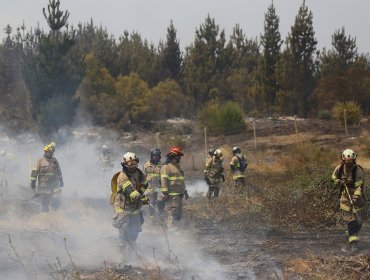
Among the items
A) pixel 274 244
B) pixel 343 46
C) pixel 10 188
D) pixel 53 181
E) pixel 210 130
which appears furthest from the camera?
pixel 343 46

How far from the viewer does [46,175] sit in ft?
41.5

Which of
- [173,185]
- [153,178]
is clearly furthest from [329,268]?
[153,178]

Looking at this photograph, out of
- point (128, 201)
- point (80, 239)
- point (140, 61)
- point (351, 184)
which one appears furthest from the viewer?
point (140, 61)

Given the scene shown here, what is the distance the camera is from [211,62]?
4419 centimetres

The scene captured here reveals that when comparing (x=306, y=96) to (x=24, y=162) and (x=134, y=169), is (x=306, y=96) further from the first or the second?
(x=134, y=169)

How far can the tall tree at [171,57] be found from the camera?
49.9m

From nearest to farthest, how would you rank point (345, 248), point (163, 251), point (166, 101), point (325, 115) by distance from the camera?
point (345, 248)
point (163, 251)
point (325, 115)
point (166, 101)

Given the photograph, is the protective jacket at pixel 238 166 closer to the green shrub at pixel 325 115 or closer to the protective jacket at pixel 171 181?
the protective jacket at pixel 171 181

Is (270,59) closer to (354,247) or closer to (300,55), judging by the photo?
(300,55)

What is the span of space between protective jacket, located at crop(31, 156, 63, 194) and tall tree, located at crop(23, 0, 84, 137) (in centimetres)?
1706

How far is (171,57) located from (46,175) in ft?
126

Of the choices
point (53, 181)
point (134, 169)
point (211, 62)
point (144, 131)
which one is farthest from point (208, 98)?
point (134, 169)

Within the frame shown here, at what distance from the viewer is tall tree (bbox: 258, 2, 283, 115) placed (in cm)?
3897

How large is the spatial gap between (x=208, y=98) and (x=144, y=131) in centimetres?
Answer: 698
